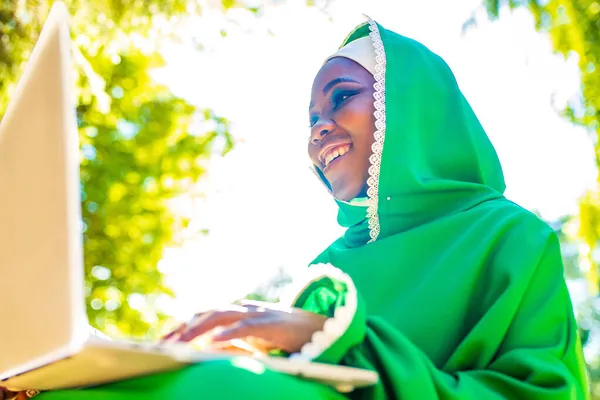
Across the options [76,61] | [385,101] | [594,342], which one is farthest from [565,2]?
[594,342]

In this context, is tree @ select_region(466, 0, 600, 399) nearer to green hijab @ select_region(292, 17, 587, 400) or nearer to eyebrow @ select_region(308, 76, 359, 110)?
green hijab @ select_region(292, 17, 587, 400)

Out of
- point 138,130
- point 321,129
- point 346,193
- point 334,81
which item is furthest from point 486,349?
point 138,130

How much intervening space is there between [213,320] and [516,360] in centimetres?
56

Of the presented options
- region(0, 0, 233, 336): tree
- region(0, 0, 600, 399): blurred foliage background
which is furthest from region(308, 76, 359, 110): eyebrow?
region(0, 0, 233, 336): tree

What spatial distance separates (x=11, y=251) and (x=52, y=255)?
200 millimetres

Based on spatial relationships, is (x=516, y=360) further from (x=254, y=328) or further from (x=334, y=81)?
(x=334, y=81)

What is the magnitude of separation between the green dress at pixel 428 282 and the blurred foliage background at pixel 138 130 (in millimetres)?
2271

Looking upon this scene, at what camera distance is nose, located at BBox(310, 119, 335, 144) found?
6.82 ft

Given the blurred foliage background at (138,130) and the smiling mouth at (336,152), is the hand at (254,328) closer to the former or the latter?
the smiling mouth at (336,152)

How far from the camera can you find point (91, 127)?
20.8ft

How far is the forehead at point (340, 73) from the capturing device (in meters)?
2.15

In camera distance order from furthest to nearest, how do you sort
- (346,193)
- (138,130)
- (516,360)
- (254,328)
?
(138,130)
(346,193)
(516,360)
(254,328)

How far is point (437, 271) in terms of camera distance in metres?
1.64

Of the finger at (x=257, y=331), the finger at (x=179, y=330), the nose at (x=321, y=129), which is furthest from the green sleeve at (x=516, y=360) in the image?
the nose at (x=321, y=129)
